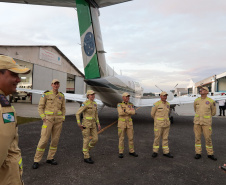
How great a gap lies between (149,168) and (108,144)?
218 centimetres

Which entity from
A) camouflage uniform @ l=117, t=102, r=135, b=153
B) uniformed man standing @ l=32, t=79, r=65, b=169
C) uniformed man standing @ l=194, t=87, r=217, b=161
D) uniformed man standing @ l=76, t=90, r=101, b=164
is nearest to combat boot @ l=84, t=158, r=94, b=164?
uniformed man standing @ l=76, t=90, r=101, b=164

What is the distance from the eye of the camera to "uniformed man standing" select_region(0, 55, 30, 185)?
3.96 feet

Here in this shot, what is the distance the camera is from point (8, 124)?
1.23 metres

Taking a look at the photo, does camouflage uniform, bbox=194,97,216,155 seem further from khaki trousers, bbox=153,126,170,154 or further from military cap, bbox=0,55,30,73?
military cap, bbox=0,55,30,73

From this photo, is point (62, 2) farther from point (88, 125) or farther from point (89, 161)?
point (89, 161)

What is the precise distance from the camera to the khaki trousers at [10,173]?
146 cm

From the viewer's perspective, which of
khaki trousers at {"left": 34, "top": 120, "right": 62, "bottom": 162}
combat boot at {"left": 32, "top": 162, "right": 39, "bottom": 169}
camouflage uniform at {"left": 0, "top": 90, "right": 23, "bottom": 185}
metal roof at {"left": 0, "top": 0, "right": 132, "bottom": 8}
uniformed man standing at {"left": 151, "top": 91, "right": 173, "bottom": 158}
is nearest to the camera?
camouflage uniform at {"left": 0, "top": 90, "right": 23, "bottom": 185}

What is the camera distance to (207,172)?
3.77 m

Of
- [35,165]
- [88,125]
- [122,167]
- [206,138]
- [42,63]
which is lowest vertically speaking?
[122,167]

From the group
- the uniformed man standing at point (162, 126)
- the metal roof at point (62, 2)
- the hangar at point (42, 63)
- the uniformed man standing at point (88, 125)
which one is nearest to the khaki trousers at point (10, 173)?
the uniformed man standing at point (88, 125)

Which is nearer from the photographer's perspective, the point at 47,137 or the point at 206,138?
the point at 47,137

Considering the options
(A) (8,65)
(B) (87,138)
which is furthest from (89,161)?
(A) (8,65)

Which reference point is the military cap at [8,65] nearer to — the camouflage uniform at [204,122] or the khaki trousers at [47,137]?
the khaki trousers at [47,137]

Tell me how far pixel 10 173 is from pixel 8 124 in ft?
2.01
